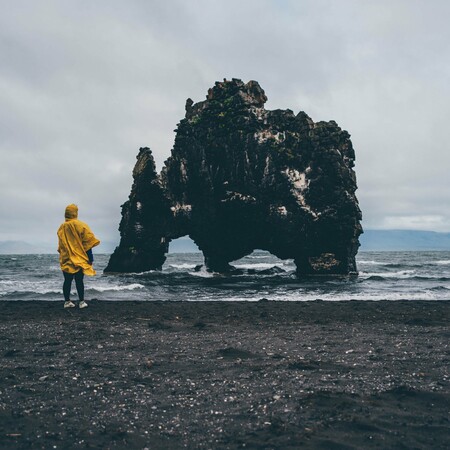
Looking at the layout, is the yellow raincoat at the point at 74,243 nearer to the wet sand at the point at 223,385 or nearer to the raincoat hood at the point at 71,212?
the raincoat hood at the point at 71,212

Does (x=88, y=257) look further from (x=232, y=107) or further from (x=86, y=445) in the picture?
(x=232, y=107)

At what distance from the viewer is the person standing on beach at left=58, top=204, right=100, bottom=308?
11.9 metres

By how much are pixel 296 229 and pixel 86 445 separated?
115 feet

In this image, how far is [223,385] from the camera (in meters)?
5.48

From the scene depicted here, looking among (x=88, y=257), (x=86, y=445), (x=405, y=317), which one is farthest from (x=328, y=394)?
(x=88, y=257)

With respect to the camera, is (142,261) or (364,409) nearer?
(364,409)

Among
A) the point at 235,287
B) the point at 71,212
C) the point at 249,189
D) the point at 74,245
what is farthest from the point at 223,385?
the point at 249,189

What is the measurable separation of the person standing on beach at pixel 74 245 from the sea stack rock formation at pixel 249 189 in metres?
26.9

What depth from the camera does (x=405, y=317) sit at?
11.8 m

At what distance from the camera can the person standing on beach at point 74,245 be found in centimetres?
1189

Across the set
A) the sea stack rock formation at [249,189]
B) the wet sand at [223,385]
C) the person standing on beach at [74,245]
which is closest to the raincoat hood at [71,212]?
the person standing on beach at [74,245]

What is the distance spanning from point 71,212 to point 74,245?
1001mm

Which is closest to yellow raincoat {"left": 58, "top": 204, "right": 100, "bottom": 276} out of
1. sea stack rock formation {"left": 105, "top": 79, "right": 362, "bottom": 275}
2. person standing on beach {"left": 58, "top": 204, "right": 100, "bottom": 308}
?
person standing on beach {"left": 58, "top": 204, "right": 100, "bottom": 308}

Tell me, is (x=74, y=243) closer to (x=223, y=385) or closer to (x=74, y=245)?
(x=74, y=245)
